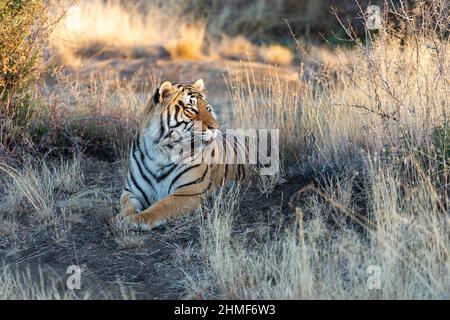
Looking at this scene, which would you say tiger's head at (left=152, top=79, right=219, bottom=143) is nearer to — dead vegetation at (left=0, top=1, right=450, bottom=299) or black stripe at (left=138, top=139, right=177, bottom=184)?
black stripe at (left=138, top=139, right=177, bottom=184)

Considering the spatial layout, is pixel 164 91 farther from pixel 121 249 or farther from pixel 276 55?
pixel 276 55

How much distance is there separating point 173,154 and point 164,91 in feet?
1.92

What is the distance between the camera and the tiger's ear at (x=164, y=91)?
7.47 meters

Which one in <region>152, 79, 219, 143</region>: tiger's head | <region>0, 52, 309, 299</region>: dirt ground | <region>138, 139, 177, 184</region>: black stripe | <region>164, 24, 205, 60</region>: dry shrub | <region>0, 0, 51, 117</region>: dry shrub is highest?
<region>164, 24, 205, 60</region>: dry shrub

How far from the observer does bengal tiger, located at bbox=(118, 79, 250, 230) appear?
7438 mm

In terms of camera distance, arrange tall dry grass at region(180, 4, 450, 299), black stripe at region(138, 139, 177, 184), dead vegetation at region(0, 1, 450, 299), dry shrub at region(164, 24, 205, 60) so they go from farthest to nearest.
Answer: dry shrub at region(164, 24, 205, 60)
black stripe at region(138, 139, 177, 184)
dead vegetation at region(0, 1, 450, 299)
tall dry grass at region(180, 4, 450, 299)

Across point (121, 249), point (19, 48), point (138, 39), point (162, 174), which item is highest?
point (138, 39)

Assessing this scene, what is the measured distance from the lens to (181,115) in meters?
7.46

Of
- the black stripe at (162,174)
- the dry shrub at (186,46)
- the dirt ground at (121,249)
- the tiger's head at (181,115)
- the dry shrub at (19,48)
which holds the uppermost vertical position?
the dry shrub at (186,46)

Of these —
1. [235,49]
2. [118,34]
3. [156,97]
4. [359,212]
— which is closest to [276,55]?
[235,49]

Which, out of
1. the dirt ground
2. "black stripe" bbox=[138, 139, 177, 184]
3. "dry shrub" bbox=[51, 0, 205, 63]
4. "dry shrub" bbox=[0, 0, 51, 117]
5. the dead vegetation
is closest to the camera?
the dead vegetation

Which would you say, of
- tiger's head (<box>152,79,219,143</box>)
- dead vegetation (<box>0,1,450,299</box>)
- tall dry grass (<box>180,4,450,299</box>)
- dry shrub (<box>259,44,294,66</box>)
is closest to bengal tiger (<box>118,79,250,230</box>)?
tiger's head (<box>152,79,219,143</box>)

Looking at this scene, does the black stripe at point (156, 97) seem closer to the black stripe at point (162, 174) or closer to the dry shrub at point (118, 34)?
the black stripe at point (162, 174)

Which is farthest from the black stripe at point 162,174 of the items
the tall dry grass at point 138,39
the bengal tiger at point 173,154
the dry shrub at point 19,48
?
the tall dry grass at point 138,39
